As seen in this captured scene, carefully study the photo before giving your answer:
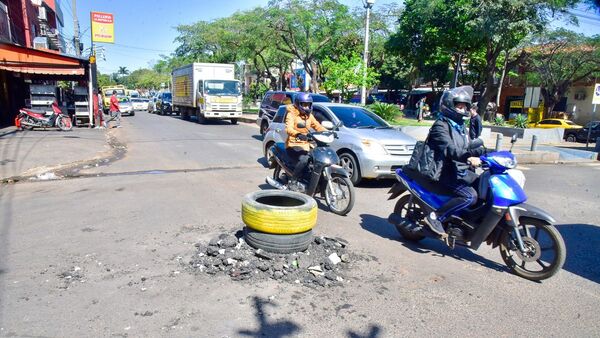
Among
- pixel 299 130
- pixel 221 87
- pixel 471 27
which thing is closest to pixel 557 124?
pixel 471 27

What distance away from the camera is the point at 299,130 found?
6.84m

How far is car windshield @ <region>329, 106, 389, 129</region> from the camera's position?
916cm

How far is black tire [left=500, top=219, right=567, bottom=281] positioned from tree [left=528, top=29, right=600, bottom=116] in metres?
33.2

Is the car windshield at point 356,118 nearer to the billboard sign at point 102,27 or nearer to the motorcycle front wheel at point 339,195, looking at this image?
the motorcycle front wheel at point 339,195

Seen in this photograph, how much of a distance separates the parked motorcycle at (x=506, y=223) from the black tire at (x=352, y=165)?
140 inches

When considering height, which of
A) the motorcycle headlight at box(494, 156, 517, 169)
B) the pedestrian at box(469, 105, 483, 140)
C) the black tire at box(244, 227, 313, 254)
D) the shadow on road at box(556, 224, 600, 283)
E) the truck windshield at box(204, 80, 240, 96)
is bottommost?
the shadow on road at box(556, 224, 600, 283)

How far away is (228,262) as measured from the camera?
414 centimetres

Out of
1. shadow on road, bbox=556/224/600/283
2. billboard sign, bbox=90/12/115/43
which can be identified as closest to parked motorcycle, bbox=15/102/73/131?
shadow on road, bbox=556/224/600/283

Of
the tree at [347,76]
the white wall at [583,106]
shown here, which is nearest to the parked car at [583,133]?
the tree at [347,76]

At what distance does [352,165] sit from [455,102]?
4078 mm

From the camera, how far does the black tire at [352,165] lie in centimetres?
830

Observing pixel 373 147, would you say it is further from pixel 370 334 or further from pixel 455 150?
pixel 370 334

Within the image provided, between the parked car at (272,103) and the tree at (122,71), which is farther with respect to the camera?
the tree at (122,71)

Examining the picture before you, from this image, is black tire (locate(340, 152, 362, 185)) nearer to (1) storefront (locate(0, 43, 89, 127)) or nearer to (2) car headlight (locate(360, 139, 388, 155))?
(2) car headlight (locate(360, 139, 388, 155))
